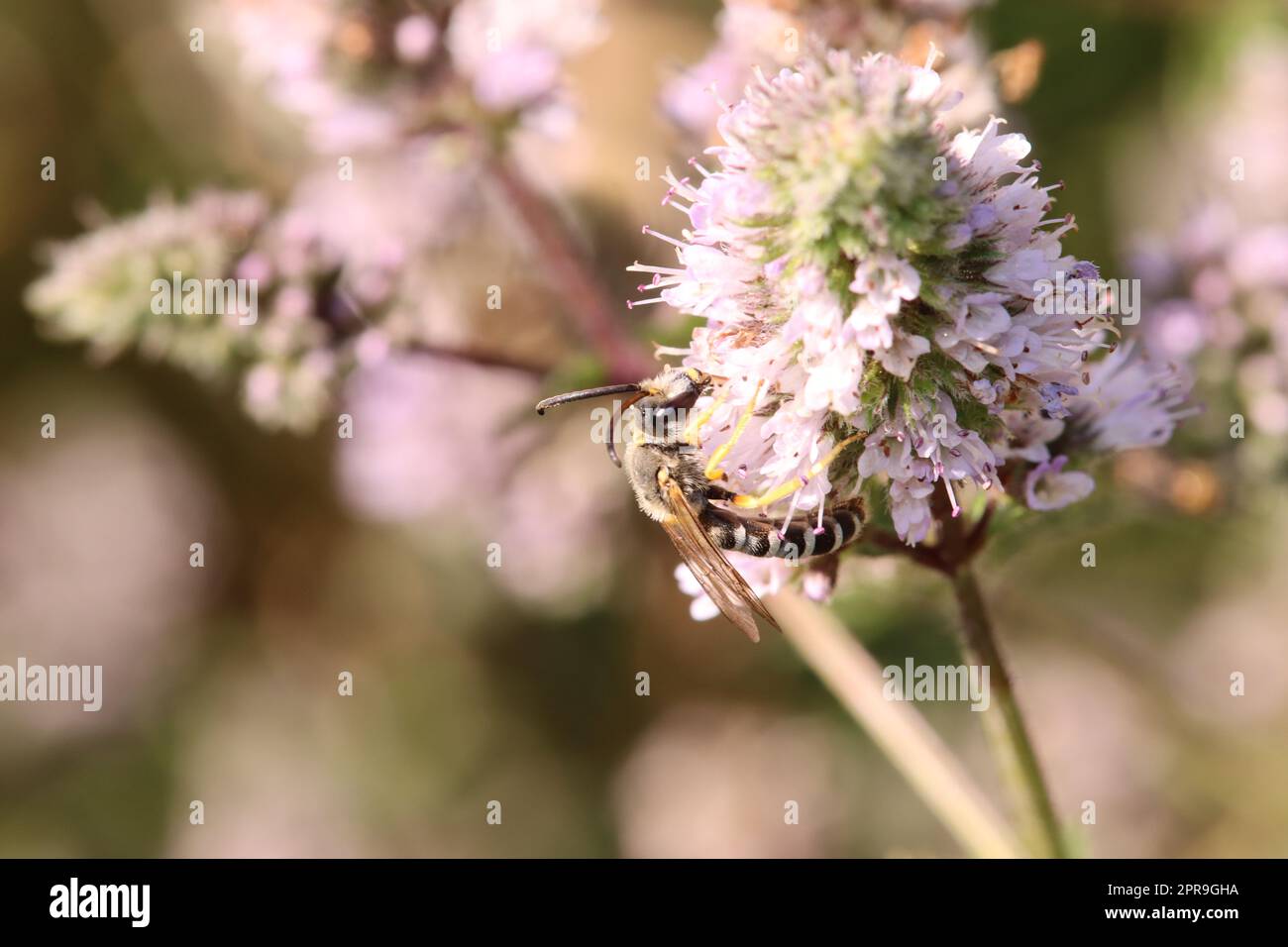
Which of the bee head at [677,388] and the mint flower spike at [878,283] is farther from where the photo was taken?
the bee head at [677,388]

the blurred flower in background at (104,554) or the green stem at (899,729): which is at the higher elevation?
the blurred flower in background at (104,554)

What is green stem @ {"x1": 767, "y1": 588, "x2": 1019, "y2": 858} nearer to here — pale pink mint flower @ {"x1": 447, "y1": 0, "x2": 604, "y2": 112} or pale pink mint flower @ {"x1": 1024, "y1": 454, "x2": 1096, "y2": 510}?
pale pink mint flower @ {"x1": 1024, "y1": 454, "x2": 1096, "y2": 510}

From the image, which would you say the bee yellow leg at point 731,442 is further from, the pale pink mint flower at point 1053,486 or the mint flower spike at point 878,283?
the pale pink mint flower at point 1053,486

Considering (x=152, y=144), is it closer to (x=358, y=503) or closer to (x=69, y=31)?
(x=69, y=31)

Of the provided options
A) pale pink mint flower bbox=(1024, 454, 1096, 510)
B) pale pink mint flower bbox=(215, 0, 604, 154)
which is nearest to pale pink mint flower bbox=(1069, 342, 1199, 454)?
pale pink mint flower bbox=(1024, 454, 1096, 510)

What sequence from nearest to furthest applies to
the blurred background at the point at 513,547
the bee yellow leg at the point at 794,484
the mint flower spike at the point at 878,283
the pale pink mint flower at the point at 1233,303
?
the mint flower spike at the point at 878,283, the bee yellow leg at the point at 794,484, the pale pink mint flower at the point at 1233,303, the blurred background at the point at 513,547

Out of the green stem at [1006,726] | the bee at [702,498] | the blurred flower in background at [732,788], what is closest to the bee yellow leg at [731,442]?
the bee at [702,498]

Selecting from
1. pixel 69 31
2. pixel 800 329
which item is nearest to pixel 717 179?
pixel 800 329
